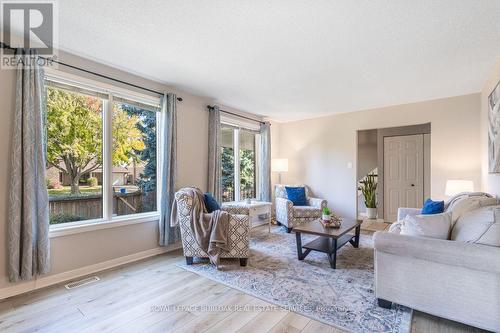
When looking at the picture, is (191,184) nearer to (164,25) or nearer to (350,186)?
(164,25)

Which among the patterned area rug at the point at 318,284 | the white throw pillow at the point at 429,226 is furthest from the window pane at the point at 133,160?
the white throw pillow at the point at 429,226

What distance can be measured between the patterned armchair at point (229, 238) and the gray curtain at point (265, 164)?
8.03ft

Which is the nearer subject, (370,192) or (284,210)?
(284,210)

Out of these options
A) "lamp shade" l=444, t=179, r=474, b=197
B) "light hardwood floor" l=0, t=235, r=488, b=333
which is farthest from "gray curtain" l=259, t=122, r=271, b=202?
"lamp shade" l=444, t=179, r=474, b=197

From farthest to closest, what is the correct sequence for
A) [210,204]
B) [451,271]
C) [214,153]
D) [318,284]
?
[214,153] → [210,204] → [318,284] → [451,271]

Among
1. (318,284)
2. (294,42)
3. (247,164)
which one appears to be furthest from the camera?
(247,164)

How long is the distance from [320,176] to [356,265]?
2.74m

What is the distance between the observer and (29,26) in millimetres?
2297

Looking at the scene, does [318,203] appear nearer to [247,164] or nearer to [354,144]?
[354,144]

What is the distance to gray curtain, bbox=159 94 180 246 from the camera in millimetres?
3582

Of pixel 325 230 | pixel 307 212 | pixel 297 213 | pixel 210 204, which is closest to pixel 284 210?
pixel 297 213

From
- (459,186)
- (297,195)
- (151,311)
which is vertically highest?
(459,186)

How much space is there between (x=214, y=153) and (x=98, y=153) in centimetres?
175

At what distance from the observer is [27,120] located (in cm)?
240
